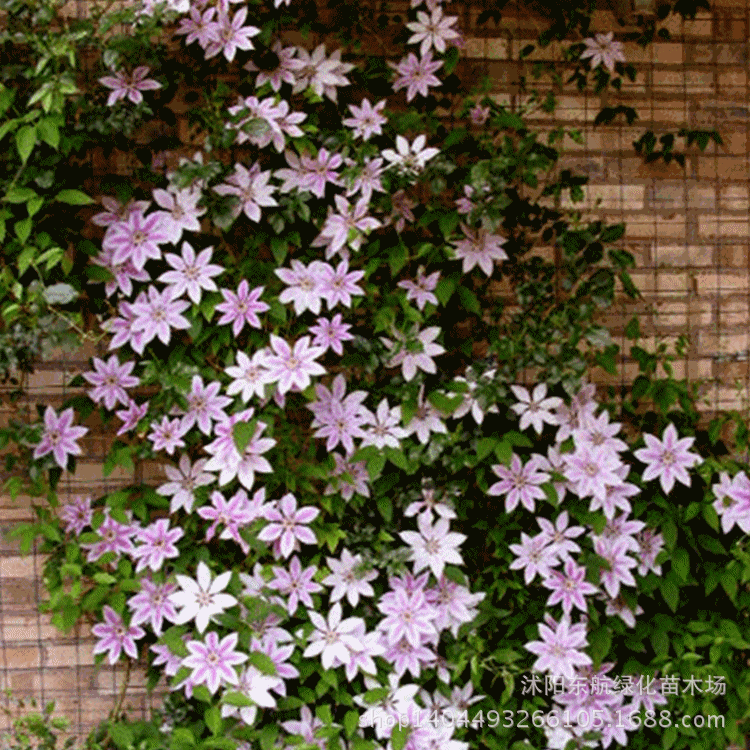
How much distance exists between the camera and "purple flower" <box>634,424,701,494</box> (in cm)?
213

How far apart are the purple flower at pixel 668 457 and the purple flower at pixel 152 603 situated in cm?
105

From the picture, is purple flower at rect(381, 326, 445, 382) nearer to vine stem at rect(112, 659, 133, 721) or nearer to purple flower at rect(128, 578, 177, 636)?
purple flower at rect(128, 578, 177, 636)

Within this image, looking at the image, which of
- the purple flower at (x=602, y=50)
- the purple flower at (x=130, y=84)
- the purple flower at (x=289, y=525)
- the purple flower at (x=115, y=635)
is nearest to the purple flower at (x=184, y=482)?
the purple flower at (x=289, y=525)

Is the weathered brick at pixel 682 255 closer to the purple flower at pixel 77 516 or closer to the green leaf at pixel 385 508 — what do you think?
the green leaf at pixel 385 508

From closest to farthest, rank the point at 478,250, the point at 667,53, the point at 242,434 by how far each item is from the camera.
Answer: the point at 242,434 → the point at 478,250 → the point at 667,53

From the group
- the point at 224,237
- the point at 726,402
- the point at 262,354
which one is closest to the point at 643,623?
the point at 726,402

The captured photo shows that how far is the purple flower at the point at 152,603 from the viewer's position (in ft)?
6.77

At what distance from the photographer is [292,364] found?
202cm

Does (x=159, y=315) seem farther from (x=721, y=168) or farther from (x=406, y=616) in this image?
(x=721, y=168)

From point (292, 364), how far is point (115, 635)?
69cm

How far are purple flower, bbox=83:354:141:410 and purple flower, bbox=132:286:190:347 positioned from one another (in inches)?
2.9

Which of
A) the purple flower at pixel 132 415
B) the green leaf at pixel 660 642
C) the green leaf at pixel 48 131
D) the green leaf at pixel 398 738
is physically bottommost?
the green leaf at pixel 398 738

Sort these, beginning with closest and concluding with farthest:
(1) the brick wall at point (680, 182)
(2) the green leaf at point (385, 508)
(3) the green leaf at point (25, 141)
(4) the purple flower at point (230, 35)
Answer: (3) the green leaf at point (25, 141)
(4) the purple flower at point (230, 35)
(2) the green leaf at point (385, 508)
(1) the brick wall at point (680, 182)

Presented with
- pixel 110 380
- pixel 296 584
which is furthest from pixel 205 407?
pixel 296 584
